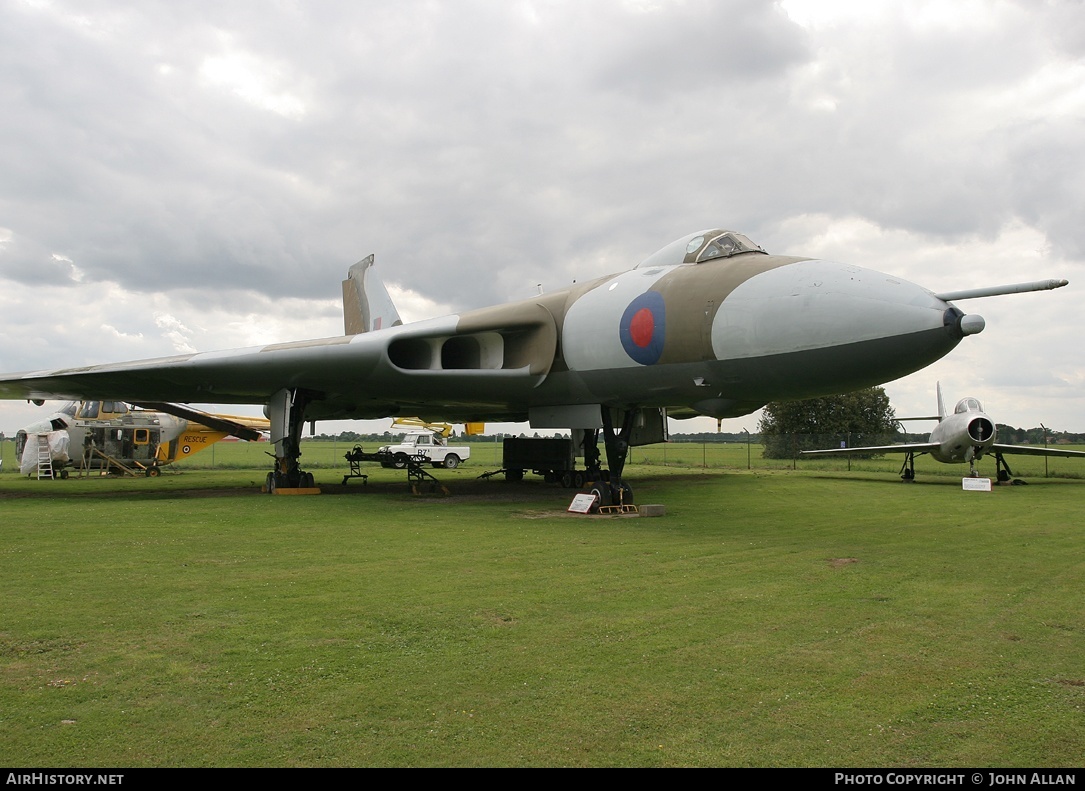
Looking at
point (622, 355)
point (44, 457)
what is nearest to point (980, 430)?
point (622, 355)

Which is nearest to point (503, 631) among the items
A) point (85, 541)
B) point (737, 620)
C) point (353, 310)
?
point (737, 620)

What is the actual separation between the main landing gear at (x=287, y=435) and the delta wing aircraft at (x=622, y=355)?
0.09ft

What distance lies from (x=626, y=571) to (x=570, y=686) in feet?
8.76

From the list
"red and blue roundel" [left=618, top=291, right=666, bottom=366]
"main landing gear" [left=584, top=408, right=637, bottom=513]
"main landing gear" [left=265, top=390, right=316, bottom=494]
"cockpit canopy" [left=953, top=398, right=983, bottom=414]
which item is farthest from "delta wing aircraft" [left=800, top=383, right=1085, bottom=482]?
"main landing gear" [left=265, top=390, right=316, bottom=494]

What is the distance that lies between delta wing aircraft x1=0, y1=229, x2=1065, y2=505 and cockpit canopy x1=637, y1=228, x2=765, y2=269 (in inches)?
0.9

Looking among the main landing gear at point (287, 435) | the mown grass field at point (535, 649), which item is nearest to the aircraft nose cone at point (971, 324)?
the mown grass field at point (535, 649)

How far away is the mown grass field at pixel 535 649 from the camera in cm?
258

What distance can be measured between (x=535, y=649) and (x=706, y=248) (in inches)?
264

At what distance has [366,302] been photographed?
19.2m

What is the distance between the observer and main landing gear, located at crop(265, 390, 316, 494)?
1323 cm

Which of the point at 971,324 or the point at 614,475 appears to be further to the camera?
the point at 614,475

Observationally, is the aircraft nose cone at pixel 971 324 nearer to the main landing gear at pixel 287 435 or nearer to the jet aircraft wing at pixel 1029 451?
the main landing gear at pixel 287 435

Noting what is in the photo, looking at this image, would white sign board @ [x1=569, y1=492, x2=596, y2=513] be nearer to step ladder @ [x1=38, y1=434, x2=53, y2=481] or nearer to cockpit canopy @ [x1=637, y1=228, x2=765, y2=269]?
cockpit canopy @ [x1=637, y1=228, x2=765, y2=269]

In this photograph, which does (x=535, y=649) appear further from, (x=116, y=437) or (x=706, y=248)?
(x=116, y=437)
